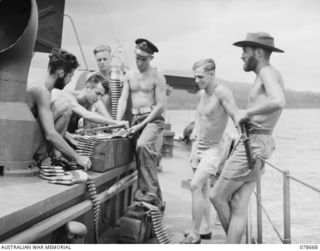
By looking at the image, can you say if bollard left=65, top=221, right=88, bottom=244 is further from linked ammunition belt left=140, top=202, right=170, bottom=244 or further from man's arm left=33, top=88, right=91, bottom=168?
linked ammunition belt left=140, top=202, right=170, bottom=244

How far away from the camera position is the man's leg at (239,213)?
3166 millimetres

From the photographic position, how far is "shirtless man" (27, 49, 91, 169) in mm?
3121

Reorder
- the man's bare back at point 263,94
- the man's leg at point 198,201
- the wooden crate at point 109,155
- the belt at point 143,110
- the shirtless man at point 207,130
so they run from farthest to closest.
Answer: the belt at point 143,110, the shirtless man at point 207,130, the man's leg at point 198,201, the wooden crate at point 109,155, the man's bare back at point 263,94

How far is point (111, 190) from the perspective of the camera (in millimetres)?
3629

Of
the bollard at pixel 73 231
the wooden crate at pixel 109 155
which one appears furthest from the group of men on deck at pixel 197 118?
the bollard at pixel 73 231

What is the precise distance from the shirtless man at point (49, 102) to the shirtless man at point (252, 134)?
1.15m

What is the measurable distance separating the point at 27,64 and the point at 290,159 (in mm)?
23665

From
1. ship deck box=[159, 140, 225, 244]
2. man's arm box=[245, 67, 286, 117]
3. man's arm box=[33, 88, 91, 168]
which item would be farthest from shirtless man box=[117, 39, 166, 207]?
man's arm box=[245, 67, 286, 117]

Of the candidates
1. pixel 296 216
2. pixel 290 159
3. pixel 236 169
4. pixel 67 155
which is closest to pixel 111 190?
pixel 67 155

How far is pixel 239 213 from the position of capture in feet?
10.5

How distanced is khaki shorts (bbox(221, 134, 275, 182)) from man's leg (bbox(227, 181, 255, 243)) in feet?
0.35

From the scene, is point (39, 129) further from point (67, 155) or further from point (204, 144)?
point (204, 144)

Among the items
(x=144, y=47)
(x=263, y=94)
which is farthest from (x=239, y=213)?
(x=144, y=47)

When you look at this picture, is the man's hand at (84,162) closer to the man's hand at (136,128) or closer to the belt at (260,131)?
the man's hand at (136,128)
